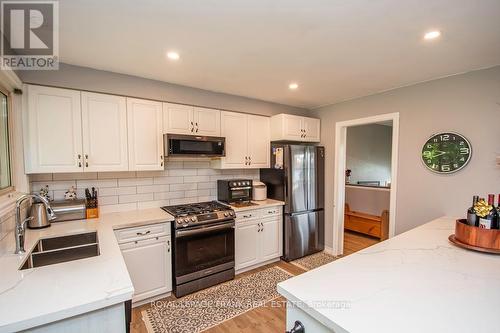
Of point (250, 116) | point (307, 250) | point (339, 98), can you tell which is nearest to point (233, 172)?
point (250, 116)

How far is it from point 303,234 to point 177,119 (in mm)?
2436

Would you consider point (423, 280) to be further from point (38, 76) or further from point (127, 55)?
point (38, 76)

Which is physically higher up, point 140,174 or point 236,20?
point 236,20

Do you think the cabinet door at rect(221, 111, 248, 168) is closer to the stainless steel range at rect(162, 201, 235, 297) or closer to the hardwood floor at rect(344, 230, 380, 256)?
the stainless steel range at rect(162, 201, 235, 297)

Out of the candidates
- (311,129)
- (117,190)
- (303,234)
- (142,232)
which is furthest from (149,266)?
(311,129)

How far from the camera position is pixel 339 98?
335 centimetres

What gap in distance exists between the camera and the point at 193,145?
108 inches

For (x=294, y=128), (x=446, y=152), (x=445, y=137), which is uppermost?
(x=294, y=128)

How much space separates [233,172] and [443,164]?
2579mm

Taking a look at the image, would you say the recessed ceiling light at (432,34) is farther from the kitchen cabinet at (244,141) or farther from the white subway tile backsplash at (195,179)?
the white subway tile backsplash at (195,179)

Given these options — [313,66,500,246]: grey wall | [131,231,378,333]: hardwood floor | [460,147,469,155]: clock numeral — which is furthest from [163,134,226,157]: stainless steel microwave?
[460,147,469,155]: clock numeral

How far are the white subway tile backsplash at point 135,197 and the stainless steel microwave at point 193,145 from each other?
62 centimetres

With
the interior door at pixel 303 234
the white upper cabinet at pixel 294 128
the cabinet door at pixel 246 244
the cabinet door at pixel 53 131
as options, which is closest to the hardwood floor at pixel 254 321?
the cabinet door at pixel 246 244

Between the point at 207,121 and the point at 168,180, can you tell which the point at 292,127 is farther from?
the point at 168,180
